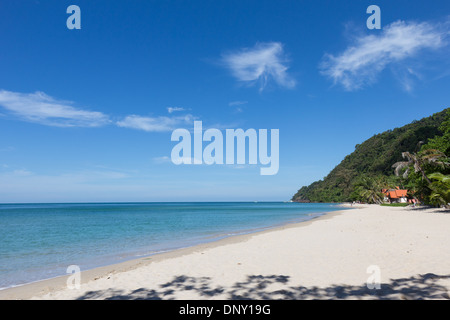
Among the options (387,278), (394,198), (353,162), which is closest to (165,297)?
Result: (387,278)

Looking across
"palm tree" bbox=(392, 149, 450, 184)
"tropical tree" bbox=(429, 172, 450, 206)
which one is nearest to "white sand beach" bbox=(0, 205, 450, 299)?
"tropical tree" bbox=(429, 172, 450, 206)

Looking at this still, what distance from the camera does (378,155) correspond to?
16612 cm

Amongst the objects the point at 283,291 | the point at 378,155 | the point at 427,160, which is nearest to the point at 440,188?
the point at 427,160

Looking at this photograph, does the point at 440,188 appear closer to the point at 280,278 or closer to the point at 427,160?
the point at 427,160

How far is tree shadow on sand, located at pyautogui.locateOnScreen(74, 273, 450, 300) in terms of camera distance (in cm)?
590

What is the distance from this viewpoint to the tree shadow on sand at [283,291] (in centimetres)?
590

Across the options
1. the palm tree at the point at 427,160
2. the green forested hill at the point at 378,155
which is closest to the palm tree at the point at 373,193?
the green forested hill at the point at 378,155

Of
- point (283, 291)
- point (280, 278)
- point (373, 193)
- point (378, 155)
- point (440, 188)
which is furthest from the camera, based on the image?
point (378, 155)

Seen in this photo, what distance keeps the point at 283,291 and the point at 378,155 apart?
185 meters

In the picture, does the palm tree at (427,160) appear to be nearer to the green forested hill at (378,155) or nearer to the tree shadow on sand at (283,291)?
the tree shadow on sand at (283,291)

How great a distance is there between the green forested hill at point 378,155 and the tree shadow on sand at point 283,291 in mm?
135475
